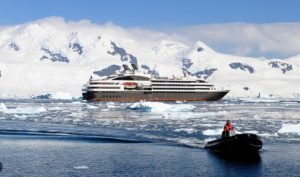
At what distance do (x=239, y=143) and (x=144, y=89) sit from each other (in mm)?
130299

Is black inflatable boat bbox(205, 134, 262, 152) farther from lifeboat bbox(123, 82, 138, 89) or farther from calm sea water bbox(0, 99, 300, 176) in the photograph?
lifeboat bbox(123, 82, 138, 89)

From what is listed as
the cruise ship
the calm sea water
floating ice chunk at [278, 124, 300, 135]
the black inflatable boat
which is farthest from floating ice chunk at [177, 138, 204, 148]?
the cruise ship

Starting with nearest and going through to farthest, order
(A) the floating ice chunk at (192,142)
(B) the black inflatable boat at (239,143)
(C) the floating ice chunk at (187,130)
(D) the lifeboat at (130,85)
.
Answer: (B) the black inflatable boat at (239,143) < (A) the floating ice chunk at (192,142) < (C) the floating ice chunk at (187,130) < (D) the lifeboat at (130,85)

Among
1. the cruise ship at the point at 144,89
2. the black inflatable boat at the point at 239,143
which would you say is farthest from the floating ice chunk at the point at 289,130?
the cruise ship at the point at 144,89

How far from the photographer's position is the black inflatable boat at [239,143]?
124 ft

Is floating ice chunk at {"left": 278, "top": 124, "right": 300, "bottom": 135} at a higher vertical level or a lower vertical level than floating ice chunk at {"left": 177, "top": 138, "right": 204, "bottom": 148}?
higher

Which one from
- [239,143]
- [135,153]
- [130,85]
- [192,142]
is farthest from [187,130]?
[130,85]

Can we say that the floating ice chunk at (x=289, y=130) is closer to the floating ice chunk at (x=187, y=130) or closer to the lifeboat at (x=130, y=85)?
the floating ice chunk at (x=187, y=130)

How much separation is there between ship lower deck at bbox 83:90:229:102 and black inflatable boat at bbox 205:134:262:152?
12574 centimetres

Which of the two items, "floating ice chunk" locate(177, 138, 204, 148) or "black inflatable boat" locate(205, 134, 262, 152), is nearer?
"black inflatable boat" locate(205, 134, 262, 152)

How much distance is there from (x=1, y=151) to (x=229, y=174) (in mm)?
15971

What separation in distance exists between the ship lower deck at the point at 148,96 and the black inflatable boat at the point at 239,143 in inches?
4950

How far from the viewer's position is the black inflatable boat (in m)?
37.7

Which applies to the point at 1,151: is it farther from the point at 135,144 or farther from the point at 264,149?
the point at 264,149
